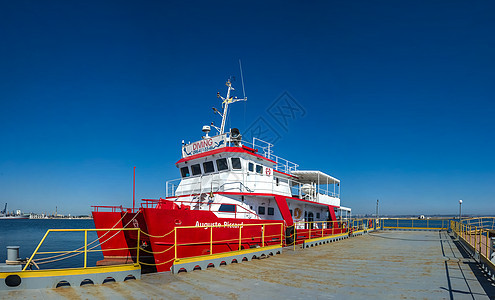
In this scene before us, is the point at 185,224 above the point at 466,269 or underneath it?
above

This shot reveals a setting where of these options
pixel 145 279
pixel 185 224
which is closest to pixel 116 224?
pixel 185 224

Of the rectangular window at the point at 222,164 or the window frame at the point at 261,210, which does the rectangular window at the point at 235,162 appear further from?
the window frame at the point at 261,210

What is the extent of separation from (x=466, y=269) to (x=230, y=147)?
1059 centimetres

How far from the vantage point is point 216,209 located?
14570 millimetres

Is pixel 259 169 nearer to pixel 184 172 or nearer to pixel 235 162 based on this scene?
pixel 235 162

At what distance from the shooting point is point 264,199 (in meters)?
17.1

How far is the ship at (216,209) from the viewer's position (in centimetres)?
1117

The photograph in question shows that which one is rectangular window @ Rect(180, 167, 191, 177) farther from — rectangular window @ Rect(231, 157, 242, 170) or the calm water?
the calm water

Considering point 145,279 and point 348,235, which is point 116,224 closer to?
point 145,279

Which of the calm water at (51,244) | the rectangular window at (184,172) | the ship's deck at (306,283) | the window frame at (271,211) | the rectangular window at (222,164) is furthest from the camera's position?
the calm water at (51,244)

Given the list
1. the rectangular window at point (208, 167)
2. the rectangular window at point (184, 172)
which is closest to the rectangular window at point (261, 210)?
the rectangular window at point (208, 167)

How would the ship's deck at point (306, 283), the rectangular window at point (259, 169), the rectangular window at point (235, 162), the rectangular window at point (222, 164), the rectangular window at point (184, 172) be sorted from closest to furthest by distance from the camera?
the ship's deck at point (306, 283) → the rectangular window at point (235, 162) → the rectangular window at point (222, 164) → the rectangular window at point (259, 169) → the rectangular window at point (184, 172)

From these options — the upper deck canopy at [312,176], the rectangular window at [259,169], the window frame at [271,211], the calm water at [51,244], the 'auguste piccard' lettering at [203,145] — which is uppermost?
the 'auguste piccard' lettering at [203,145]

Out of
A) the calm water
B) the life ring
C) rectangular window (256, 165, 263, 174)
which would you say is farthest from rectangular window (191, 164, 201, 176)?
→ the calm water
